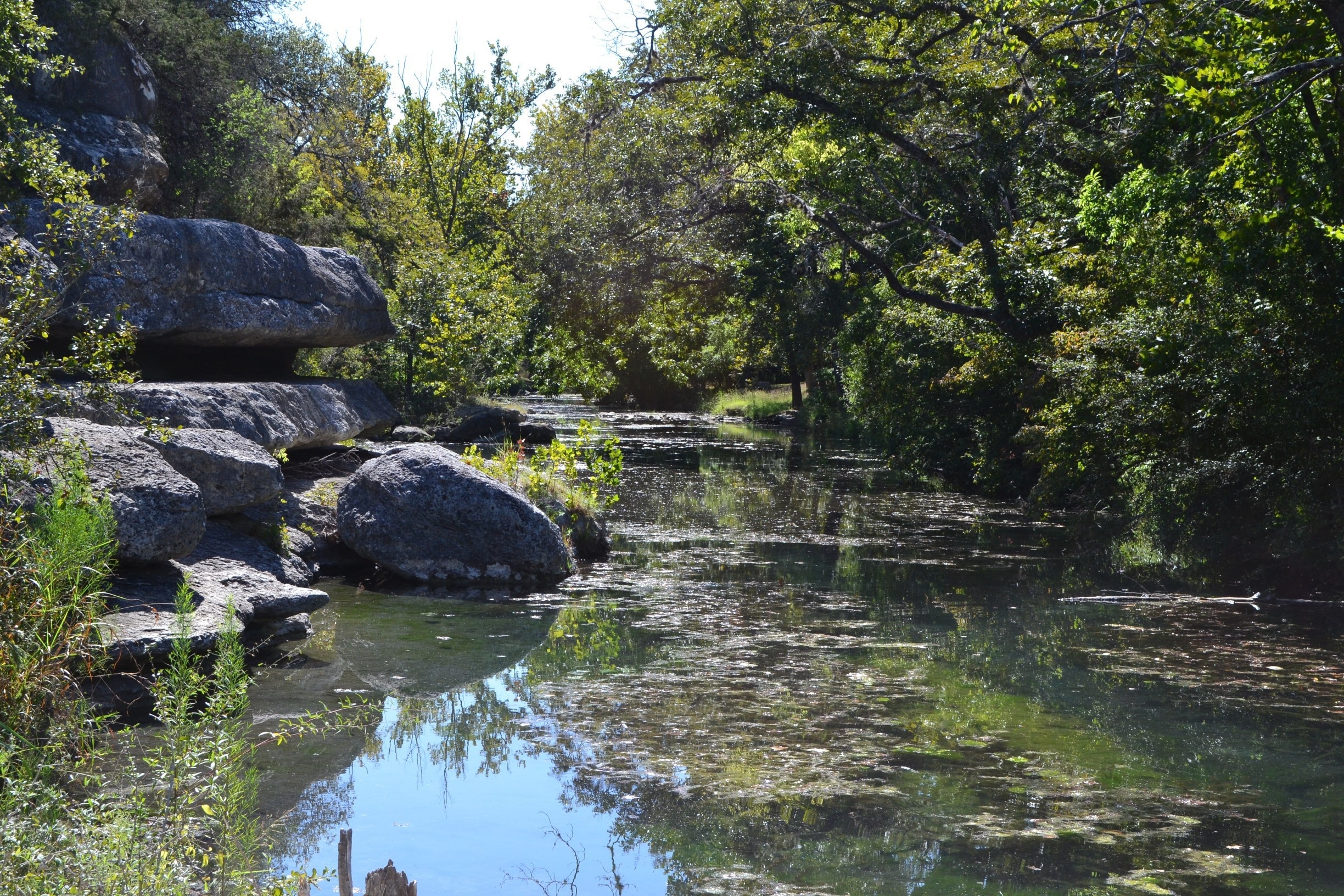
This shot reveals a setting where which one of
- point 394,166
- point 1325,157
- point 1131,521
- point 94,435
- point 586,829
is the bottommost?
point 586,829

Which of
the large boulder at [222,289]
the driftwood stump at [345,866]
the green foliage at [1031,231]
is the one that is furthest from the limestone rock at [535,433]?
the driftwood stump at [345,866]

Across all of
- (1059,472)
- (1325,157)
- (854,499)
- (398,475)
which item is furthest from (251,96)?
(1325,157)

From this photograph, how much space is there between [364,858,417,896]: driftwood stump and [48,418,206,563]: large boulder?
4851mm

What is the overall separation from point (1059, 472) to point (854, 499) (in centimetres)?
466

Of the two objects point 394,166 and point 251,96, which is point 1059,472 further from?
point 394,166

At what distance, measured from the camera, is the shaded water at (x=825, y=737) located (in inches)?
200

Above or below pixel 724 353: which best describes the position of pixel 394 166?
above

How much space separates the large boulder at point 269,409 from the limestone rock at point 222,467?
1.44ft

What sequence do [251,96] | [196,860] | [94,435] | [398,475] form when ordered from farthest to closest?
[251,96] < [398,475] < [94,435] < [196,860]

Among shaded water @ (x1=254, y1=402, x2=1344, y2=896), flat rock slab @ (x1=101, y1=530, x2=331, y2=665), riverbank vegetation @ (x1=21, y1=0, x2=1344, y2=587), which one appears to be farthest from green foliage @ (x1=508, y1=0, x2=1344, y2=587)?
flat rock slab @ (x1=101, y1=530, x2=331, y2=665)

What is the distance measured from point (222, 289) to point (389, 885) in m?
10.3

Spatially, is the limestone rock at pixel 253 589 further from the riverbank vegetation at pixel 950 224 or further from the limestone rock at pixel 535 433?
the limestone rock at pixel 535 433

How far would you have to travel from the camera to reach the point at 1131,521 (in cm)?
1341

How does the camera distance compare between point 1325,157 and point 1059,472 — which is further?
point 1059,472
